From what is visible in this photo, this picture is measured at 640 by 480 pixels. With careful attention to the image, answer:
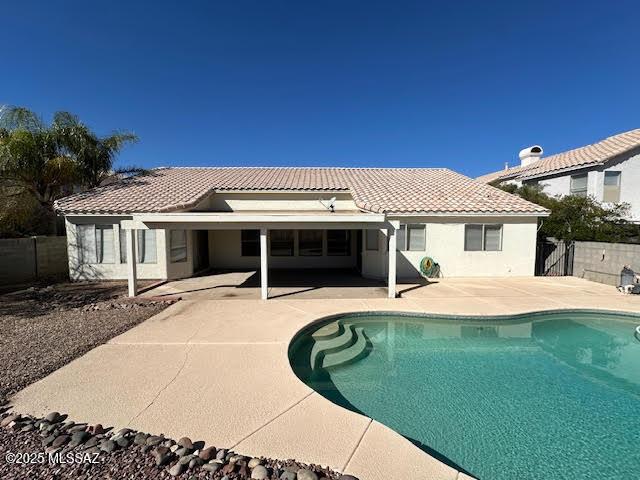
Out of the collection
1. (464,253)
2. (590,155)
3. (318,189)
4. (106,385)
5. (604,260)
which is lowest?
(106,385)

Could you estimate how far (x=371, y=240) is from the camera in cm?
1553

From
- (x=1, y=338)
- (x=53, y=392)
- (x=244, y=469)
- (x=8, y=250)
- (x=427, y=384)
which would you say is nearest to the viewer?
(x=244, y=469)

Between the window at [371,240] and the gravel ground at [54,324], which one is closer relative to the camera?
the gravel ground at [54,324]

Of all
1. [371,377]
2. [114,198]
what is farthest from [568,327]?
[114,198]

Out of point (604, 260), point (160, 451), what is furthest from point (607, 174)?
point (160, 451)

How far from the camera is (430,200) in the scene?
52.3 feet

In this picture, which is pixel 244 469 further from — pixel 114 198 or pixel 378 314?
pixel 114 198

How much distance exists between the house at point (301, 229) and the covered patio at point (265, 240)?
0.07 meters

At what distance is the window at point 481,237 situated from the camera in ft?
50.0

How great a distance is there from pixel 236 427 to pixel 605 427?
5723 mm

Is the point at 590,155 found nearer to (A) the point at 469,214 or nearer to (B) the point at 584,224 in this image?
(B) the point at 584,224

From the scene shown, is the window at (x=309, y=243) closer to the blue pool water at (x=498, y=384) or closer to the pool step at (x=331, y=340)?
the blue pool water at (x=498, y=384)

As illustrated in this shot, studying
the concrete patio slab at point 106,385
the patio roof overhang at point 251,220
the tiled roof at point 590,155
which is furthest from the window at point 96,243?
the tiled roof at point 590,155

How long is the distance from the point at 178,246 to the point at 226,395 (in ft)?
40.0
